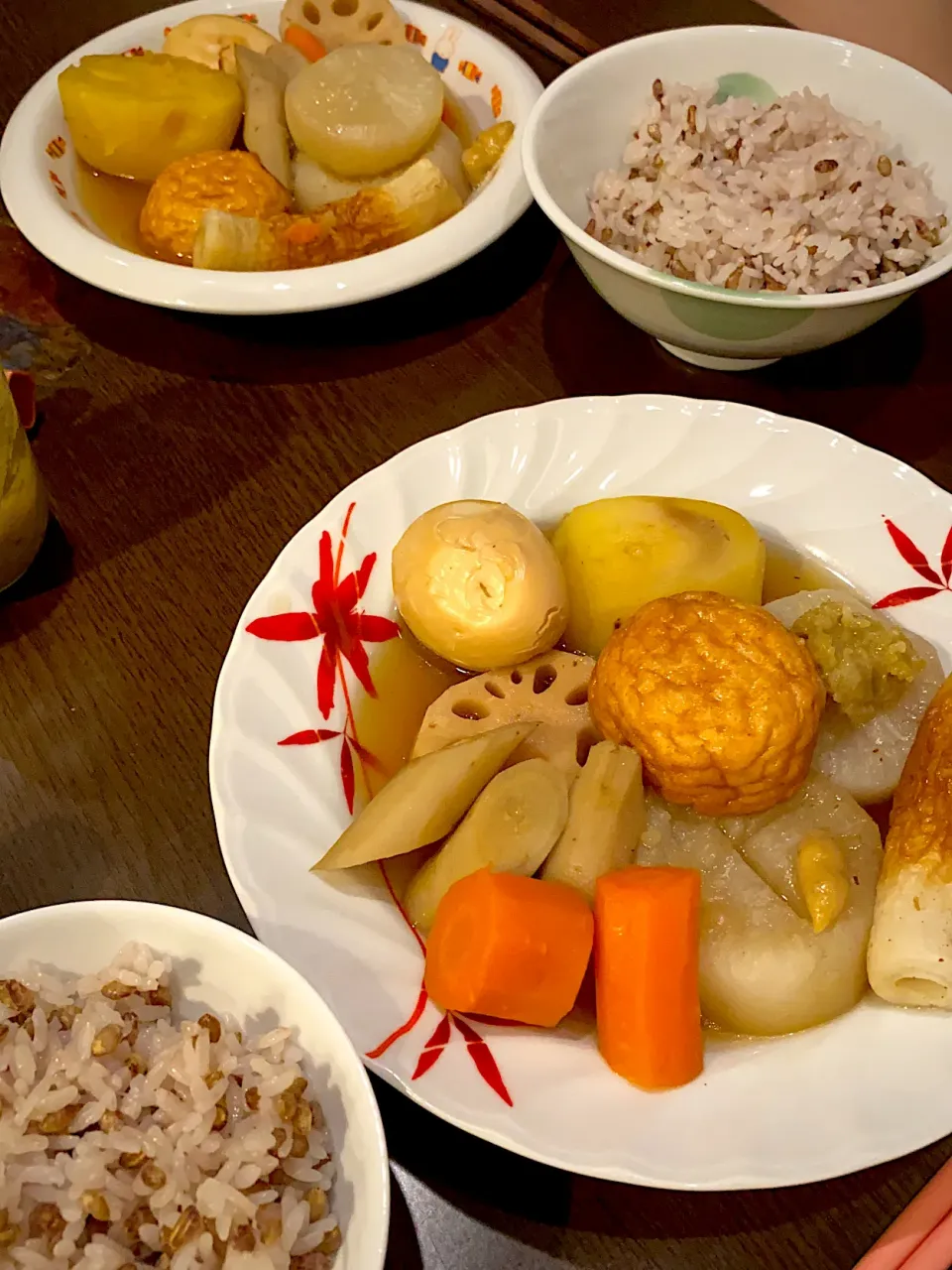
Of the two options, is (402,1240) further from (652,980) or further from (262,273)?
(262,273)

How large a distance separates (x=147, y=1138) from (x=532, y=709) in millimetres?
690

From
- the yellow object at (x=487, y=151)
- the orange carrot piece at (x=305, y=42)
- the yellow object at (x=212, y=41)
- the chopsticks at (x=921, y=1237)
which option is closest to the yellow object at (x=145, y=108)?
the yellow object at (x=212, y=41)

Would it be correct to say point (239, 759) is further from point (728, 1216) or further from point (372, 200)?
point (372, 200)

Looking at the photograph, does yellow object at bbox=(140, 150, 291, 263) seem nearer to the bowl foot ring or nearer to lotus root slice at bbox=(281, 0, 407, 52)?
lotus root slice at bbox=(281, 0, 407, 52)

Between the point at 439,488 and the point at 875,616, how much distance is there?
0.61 metres

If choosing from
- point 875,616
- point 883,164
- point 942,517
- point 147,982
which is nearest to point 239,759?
point 147,982

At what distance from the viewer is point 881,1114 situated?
3.18 feet

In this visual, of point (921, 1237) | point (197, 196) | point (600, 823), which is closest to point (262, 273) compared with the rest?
point (197, 196)

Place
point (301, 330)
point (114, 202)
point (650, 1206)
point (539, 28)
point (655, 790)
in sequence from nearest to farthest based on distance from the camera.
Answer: point (650, 1206), point (655, 790), point (301, 330), point (114, 202), point (539, 28)

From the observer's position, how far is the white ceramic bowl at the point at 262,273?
165 centimetres

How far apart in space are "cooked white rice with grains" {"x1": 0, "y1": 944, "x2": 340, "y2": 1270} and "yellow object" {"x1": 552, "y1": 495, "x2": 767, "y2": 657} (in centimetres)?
73

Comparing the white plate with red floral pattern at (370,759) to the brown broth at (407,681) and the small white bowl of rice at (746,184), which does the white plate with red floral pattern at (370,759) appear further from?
the small white bowl of rice at (746,184)

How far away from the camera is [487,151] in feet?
6.18

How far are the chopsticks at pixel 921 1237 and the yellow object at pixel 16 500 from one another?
1.30 metres
